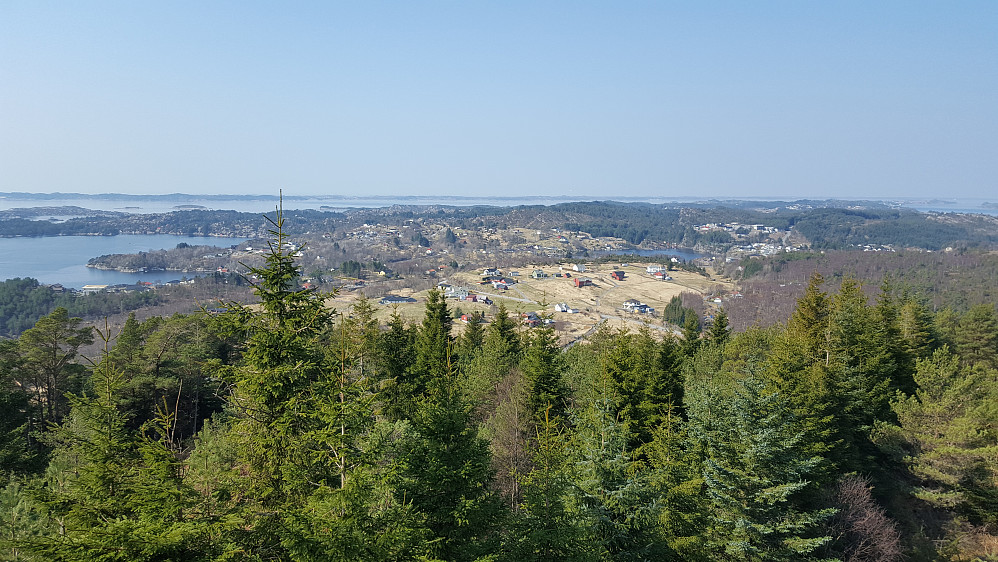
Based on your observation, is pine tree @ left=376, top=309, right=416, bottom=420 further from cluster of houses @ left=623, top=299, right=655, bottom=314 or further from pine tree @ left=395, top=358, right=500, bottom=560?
cluster of houses @ left=623, top=299, right=655, bottom=314

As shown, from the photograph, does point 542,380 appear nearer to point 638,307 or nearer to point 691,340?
point 691,340

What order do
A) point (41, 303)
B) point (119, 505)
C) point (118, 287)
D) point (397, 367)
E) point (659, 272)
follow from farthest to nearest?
point (659, 272) → point (118, 287) → point (41, 303) → point (397, 367) → point (119, 505)

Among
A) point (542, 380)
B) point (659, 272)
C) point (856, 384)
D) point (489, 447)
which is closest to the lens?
point (489, 447)

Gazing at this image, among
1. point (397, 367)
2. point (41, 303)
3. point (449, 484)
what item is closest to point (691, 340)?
point (397, 367)

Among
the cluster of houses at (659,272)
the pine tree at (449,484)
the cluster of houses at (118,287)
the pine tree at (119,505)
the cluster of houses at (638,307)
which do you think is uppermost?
the pine tree at (119,505)

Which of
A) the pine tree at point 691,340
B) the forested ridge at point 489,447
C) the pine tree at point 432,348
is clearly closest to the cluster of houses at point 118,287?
the forested ridge at point 489,447

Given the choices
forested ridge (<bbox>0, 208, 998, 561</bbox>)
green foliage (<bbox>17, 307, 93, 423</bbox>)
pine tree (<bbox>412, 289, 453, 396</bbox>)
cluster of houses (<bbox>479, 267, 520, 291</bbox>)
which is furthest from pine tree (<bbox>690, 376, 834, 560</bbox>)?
cluster of houses (<bbox>479, 267, 520, 291</bbox>)

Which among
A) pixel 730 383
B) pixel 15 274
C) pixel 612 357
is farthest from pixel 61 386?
pixel 15 274

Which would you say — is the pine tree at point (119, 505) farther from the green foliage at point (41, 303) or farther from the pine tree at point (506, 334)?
the green foliage at point (41, 303)
